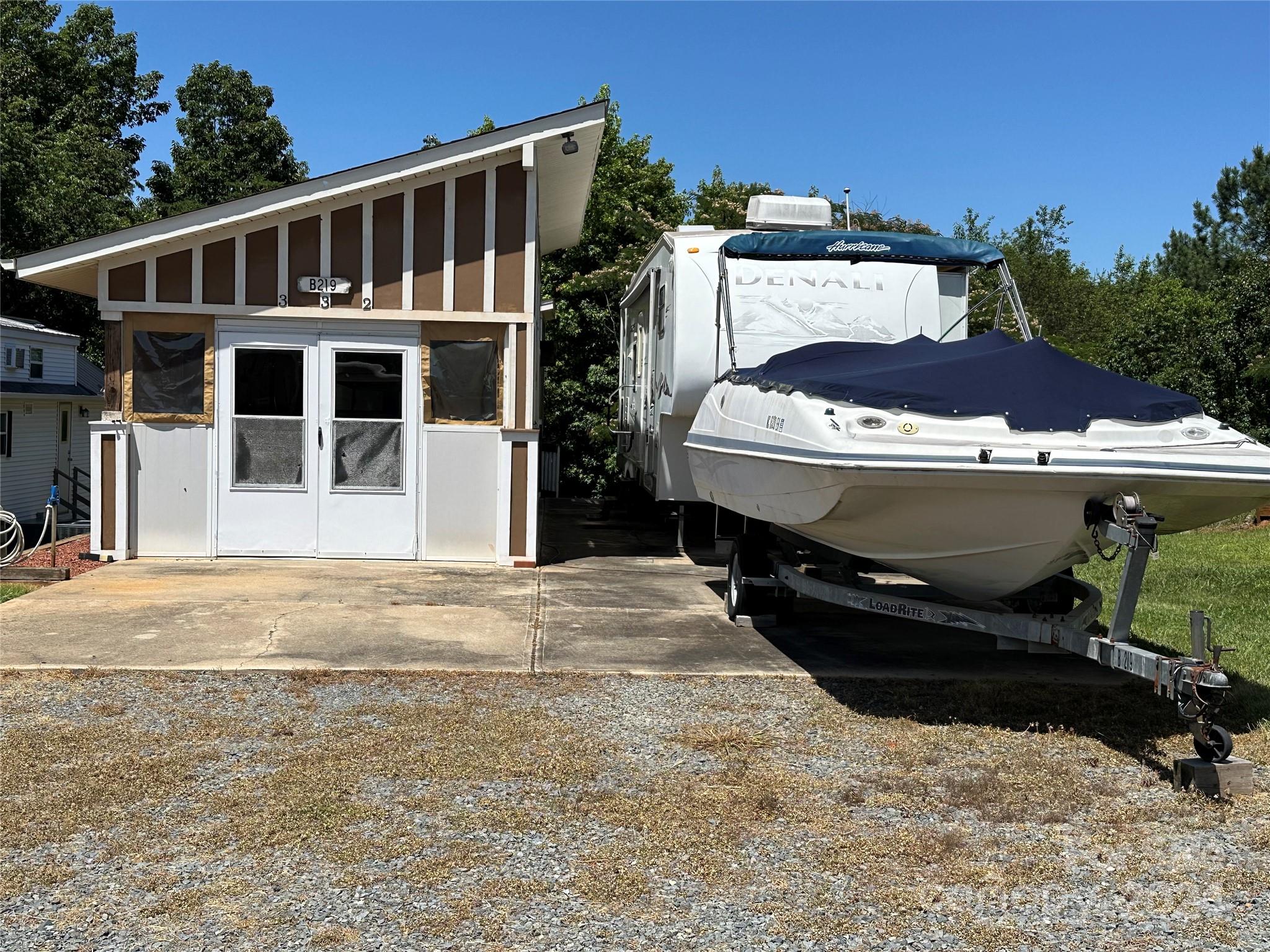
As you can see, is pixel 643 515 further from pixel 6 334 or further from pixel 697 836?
pixel 697 836

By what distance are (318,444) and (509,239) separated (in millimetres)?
2767

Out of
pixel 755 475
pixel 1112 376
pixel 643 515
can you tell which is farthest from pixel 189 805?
pixel 643 515

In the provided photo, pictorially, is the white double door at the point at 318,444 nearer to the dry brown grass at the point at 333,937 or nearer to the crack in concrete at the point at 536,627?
the crack in concrete at the point at 536,627

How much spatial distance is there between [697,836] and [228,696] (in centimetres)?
318

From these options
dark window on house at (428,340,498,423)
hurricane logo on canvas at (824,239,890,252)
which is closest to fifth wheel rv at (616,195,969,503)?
hurricane logo on canvas at (824,239,890,252)

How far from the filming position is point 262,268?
11281mm

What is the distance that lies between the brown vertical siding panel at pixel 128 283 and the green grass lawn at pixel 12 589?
288 centimetres

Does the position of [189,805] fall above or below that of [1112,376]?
below

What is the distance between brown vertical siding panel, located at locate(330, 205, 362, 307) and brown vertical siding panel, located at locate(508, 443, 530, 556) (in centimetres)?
212

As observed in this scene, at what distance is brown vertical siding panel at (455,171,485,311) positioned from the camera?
450 inches

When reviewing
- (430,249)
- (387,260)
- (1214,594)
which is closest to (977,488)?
(1214,594)

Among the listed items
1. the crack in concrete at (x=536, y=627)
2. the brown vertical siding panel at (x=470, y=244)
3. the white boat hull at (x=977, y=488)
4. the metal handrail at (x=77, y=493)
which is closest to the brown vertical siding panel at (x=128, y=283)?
the brown vertical siding panel at (x=470, y=244)

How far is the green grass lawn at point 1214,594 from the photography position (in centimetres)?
803

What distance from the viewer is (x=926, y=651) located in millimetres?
8281
